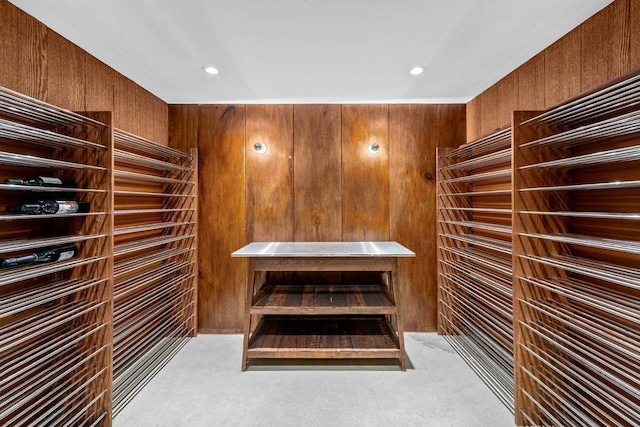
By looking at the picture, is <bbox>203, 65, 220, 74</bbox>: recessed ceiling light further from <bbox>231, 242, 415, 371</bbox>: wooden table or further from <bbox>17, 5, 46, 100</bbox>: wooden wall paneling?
<bbox>231, 242, 415, 371</bbox>: wooden table

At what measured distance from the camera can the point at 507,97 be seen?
88.7 inches

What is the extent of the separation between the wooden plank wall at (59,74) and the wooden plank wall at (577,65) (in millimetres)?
2817

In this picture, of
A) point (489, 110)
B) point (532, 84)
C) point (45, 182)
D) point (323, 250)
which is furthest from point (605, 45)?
point (45, 182)

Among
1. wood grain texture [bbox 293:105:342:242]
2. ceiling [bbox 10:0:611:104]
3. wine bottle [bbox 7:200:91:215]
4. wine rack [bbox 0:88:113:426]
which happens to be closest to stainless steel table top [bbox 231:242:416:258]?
wood grain texture [bbox 293:105:342:242]

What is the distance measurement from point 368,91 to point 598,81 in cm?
148

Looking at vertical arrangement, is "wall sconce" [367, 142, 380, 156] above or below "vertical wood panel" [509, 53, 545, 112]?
below

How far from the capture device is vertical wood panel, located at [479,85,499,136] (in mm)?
2396

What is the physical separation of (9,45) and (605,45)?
2.96m

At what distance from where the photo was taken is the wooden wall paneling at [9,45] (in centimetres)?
144

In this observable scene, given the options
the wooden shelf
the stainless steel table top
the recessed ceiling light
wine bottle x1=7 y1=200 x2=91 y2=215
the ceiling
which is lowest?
the wooden shelf

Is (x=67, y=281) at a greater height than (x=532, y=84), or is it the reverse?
(x=532, y=84)

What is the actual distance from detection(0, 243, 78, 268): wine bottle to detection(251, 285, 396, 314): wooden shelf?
114 cm

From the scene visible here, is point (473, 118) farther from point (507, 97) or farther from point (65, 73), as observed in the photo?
point (65, 73)

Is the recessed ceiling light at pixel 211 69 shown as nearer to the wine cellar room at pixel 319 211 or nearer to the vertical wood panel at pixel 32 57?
the wine cellar room at pixel 319 211
